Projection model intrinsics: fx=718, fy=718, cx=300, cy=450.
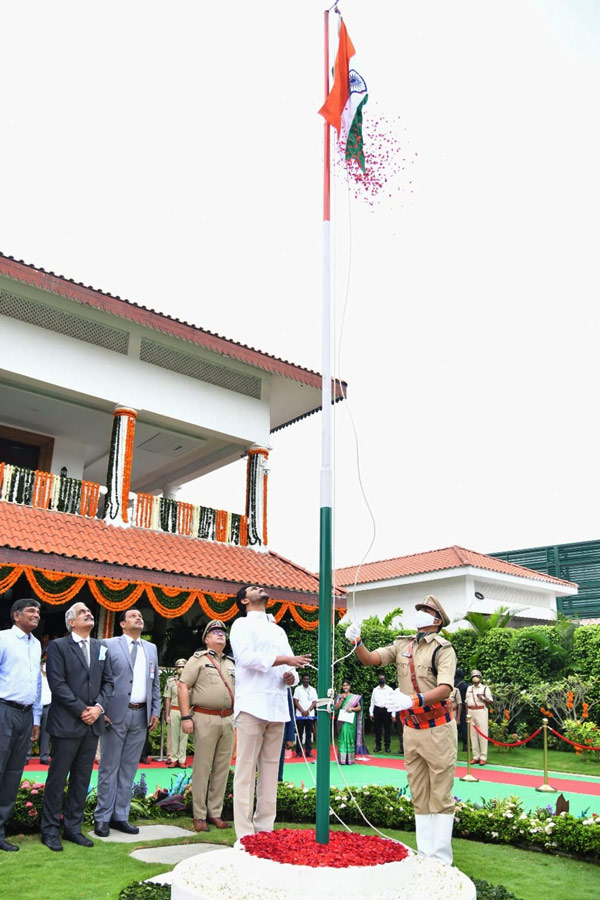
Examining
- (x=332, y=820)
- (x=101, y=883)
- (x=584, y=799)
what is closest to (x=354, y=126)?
(x=101, y=883)

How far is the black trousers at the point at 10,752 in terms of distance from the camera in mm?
5289

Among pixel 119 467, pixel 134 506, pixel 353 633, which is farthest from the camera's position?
pixel 134 506

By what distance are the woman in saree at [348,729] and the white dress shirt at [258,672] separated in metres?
9.53

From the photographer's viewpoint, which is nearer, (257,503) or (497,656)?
(257,503)

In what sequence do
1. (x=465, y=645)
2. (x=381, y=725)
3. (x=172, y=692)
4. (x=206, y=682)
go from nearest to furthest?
(x=206, y=682) → (x=172, y=692) → (x=381, y=725) → (x=465, y=645)

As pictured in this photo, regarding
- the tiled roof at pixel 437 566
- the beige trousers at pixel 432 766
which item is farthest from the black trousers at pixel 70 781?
the tiled roof at pixel 437 566

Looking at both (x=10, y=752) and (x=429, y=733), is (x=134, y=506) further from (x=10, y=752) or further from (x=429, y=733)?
(x=429, y=733)

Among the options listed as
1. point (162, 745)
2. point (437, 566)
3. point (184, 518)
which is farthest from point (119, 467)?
point (437, 566)

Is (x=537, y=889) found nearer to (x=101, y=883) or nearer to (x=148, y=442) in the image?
(x=101, y=883)

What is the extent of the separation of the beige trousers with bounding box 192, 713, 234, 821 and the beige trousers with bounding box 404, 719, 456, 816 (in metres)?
1.98

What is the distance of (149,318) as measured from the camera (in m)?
14.6

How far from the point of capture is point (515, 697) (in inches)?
690

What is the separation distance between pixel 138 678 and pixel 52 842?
1.42 metres

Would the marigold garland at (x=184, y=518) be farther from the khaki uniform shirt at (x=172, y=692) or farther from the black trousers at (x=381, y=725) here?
the black trousers at (x=381, y=725)
